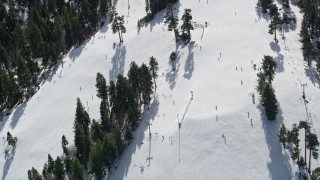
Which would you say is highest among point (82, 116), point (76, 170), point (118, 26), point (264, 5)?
point (264, 5)

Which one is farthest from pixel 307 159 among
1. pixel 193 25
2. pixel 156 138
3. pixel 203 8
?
pixel 203 8

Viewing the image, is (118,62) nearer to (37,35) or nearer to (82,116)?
(82,116)

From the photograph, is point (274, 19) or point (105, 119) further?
point (274, 19)

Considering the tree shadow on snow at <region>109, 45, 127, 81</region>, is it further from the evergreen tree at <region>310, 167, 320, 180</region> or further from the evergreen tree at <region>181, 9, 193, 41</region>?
the evergreen tree at <region>310, 167, 320, 180</region>

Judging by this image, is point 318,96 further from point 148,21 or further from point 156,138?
point 148,21

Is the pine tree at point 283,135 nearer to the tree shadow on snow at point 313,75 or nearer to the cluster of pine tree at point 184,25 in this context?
the tree shadow on snow at point 313,75

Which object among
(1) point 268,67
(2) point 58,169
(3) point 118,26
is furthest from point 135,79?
(3) point 118,26
